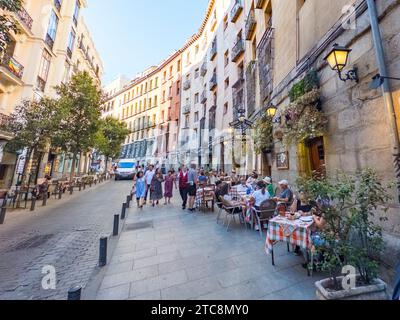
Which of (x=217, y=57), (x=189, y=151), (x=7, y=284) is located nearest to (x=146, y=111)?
(x=189, y=151)

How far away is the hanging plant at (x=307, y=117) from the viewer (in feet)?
15.3

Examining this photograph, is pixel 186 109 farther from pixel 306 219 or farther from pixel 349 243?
pixel 349 243

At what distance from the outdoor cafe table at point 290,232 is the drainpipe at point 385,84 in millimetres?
1532

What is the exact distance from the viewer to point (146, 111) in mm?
36250

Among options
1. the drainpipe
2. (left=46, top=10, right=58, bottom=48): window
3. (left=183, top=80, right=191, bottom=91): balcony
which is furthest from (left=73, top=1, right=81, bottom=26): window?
the drainpipe

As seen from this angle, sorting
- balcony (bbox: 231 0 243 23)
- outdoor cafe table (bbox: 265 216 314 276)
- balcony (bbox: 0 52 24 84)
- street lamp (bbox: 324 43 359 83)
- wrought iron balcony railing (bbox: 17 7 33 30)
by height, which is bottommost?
outdoor cafe table (bbox: 265 216 314 276)

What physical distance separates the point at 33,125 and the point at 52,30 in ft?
36.6

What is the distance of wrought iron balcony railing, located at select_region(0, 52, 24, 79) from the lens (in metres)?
10.5

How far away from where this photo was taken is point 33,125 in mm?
8781

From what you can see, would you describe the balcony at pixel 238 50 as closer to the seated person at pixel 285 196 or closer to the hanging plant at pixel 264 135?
the hanging plant at pixel 264 135

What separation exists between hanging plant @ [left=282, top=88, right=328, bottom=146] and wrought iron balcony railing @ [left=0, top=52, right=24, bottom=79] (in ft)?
46.7

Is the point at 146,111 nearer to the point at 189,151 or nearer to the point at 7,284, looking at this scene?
the point at 189,151

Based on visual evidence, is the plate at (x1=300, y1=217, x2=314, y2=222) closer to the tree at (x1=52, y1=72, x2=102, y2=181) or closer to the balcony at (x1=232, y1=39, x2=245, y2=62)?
the balcony at (x1=232, y1=39, x2=245, y2=62)

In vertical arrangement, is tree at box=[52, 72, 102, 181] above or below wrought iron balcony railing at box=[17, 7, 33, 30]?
below
